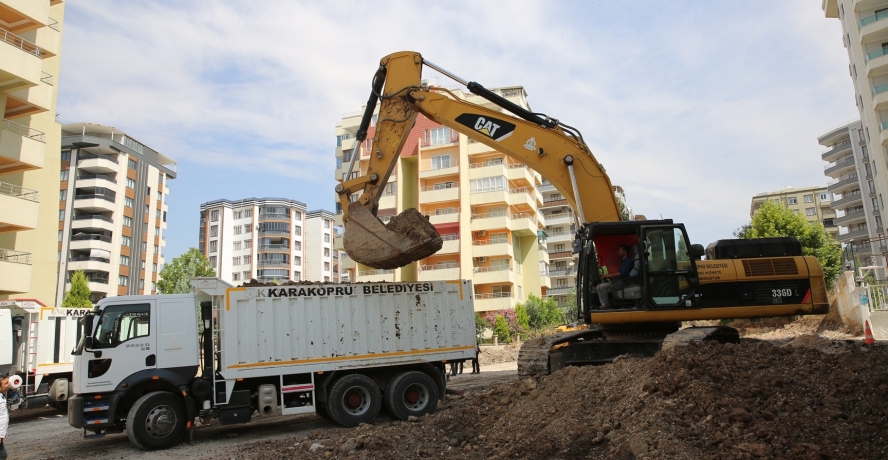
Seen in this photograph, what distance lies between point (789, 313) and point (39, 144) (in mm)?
26685

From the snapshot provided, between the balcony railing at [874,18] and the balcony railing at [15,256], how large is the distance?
4338 cm

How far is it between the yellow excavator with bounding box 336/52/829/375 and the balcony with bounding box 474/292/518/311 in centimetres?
3638

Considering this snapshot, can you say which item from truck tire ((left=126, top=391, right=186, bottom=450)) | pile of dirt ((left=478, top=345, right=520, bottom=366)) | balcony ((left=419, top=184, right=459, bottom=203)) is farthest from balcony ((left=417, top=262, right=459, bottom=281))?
truck tire ((left=126, top=391, right=186, bottom=450))

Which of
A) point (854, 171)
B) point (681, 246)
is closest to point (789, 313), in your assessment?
point (681, 246)

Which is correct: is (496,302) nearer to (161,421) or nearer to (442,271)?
(442,271)

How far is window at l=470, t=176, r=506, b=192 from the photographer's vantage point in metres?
49.5

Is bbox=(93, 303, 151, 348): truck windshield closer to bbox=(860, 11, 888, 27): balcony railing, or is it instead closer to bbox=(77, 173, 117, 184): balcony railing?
bbox=(860, 11, 888, 27): balcony railing

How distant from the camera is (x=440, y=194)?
164ft

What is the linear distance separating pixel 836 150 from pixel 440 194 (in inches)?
Result: 2293

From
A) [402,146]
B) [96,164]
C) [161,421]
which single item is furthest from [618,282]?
[96,164]

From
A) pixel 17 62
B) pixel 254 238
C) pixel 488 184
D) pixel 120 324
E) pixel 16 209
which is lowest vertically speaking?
pixel 120 324

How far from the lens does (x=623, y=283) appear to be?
1058 centimetres

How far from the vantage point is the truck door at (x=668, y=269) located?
10.4 m

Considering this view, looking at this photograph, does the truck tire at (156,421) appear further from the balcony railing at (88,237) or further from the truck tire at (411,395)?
the balcony railing at (88,237)
